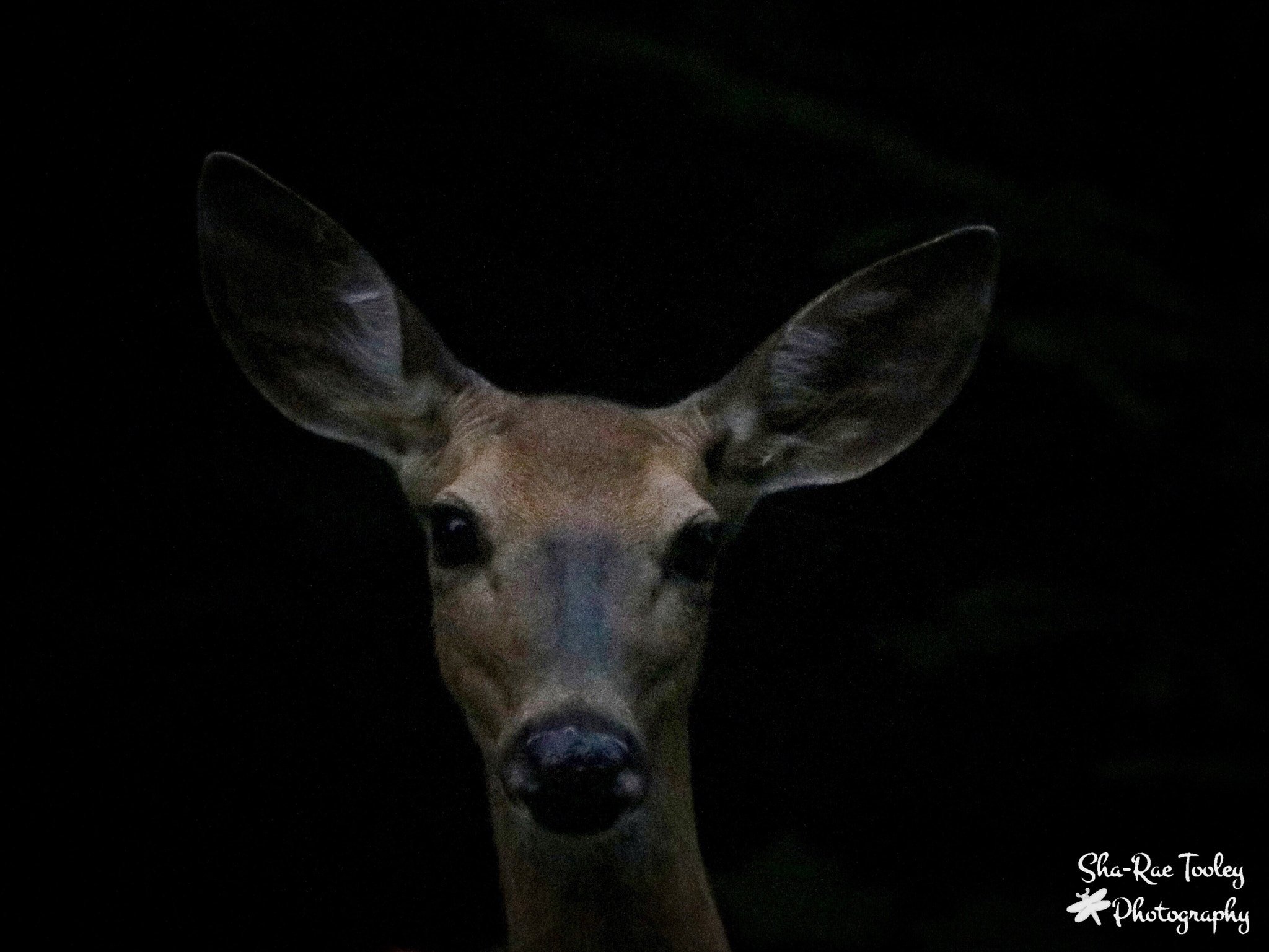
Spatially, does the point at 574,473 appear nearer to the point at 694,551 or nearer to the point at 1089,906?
the point at 694,551

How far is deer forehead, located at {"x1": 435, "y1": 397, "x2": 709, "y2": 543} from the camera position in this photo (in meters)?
3.03

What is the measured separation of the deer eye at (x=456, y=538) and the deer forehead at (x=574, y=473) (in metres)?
0.03

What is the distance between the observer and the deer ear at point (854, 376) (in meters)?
3.37

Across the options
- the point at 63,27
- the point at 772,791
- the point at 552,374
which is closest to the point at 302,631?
the point at 552,374

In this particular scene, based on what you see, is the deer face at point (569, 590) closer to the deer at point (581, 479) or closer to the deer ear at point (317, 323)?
the deer at point (581, 479)

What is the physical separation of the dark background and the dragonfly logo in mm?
26

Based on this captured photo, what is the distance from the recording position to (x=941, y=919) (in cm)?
402

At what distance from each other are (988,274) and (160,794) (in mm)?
2620

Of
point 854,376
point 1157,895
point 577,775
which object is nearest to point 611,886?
point 577,775

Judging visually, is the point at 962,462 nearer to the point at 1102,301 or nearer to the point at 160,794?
the point at 1102,301

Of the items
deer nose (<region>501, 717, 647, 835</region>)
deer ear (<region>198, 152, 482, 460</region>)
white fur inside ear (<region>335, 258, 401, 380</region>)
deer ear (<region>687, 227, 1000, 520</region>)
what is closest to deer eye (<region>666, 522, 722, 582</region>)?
deer ear (<region>687, 227, 1000, 520</region>)

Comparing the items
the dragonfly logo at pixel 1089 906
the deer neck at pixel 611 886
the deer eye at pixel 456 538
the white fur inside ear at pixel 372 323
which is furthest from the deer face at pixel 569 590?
the dragonfly logo at pixel 1089 906

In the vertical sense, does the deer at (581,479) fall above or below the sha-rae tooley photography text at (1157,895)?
above

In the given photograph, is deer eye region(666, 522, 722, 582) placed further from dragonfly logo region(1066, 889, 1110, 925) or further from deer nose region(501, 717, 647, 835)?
dragonfly logo region(1066, 889, 1110, 925)
